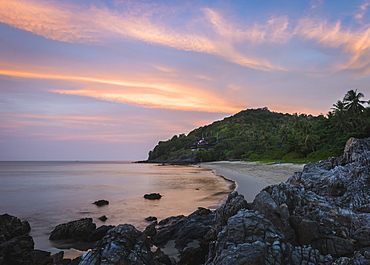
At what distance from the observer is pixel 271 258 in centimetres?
426

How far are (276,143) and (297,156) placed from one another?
1250 inches

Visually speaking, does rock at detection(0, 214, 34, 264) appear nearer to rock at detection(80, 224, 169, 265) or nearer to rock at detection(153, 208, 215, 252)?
rock at detection(80, 224, 169, 265)

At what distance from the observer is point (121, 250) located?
4645 millimetres

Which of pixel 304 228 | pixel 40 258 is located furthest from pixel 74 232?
pixel 304 228

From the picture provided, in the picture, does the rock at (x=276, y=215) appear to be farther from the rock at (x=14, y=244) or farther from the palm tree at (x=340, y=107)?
the palm tree at (x=340, y=107)

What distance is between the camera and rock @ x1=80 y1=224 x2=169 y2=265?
445 centimetres

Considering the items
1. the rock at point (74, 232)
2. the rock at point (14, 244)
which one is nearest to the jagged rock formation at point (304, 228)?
the rock at point (14, 244)

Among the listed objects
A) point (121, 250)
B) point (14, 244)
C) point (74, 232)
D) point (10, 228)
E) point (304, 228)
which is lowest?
point (74, 232)

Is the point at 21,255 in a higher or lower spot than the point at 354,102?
lower

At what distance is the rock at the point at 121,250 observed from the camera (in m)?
4.45

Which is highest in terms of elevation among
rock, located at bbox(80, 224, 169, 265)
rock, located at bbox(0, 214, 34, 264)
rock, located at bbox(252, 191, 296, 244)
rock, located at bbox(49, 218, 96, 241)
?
rock, located at bbox(252, 191, 296, 244)

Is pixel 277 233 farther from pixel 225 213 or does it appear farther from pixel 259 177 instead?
pixel 259 177

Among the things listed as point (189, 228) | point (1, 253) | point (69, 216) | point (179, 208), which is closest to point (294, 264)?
point (189, 228)

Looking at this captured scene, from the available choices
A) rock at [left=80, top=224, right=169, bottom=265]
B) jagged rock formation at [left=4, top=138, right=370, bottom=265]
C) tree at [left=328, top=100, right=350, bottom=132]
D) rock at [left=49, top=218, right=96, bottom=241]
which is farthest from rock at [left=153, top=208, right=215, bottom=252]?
tree at [left=328, top=100, right=350, bottom=132]
